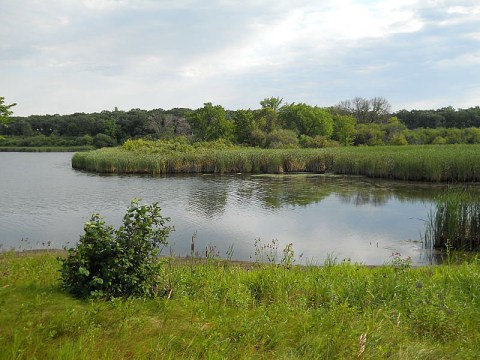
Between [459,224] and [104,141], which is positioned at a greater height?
[104,141]

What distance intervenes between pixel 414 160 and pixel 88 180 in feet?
64.0

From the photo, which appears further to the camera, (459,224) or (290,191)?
(290,191)

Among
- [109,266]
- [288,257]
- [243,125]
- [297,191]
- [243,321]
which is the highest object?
[243,125]

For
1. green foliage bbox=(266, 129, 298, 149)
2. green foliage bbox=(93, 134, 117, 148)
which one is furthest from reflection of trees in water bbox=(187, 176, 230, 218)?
green foliage bbox=(93, 134, 117, 148)

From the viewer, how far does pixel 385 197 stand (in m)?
18.5

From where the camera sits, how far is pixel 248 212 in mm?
15016

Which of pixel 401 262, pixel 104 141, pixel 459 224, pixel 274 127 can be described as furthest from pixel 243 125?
pixel 401 262

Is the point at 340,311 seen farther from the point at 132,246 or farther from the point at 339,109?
the point at 339,109

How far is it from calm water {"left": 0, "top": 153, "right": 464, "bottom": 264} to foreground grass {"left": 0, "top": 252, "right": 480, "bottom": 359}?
3.81 meters

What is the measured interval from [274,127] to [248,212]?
1571 inches

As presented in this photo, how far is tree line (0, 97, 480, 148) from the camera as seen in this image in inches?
1907

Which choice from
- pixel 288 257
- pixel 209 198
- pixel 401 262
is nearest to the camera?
pixel 401 262

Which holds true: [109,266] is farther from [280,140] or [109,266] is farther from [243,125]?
[243,125]

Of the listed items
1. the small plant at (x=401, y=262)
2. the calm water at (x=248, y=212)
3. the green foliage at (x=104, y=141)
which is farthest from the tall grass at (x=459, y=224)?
the green foliage at (x=104, y=141)
